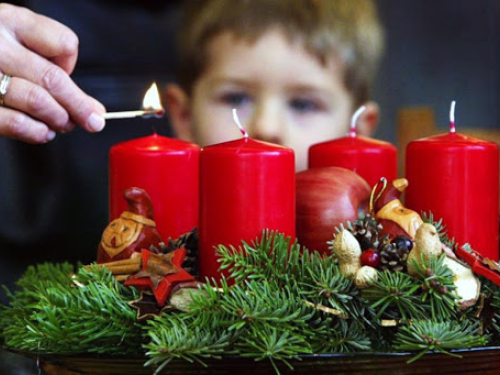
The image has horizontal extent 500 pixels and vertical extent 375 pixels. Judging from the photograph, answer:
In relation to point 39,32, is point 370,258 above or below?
below

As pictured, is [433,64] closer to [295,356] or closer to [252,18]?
[252,18]

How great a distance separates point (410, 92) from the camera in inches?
77.5

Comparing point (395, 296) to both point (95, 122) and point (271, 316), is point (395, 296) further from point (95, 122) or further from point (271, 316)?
point (95, 122)

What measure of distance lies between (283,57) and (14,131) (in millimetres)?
853

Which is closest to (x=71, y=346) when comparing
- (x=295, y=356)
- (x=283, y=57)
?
(x=295, y=356)

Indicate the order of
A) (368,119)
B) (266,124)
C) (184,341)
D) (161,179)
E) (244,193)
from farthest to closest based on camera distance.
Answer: (368,119), (266,124), (161,179), (244,193), (184,341)

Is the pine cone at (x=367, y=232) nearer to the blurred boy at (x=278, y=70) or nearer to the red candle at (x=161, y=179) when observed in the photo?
the red candle at (x=161, y=179)

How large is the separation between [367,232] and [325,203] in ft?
0.28

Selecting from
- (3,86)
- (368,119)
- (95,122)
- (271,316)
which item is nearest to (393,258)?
(271,316)

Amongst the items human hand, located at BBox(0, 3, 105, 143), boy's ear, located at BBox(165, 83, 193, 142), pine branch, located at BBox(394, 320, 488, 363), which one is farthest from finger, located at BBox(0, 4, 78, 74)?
boy's ear, located at BBox(165, 83, 193, 142)

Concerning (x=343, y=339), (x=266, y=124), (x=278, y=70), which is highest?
(x=278, y=70)

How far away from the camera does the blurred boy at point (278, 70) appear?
1699 millimetres

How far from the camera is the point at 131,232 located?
747mm

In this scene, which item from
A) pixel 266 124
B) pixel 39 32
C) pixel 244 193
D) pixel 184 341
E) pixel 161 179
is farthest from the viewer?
pixel 266 124
